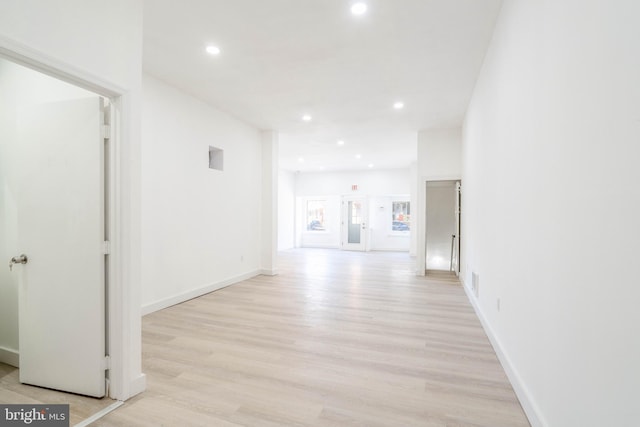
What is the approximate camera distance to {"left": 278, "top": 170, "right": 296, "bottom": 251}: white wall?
38.4ft

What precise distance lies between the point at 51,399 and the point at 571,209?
349 centimetres

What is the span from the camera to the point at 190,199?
482cm

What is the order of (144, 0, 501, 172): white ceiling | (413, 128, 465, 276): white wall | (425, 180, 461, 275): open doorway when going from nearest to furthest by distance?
1. (144, 0, 501, 172): white ceiling
2. (413, 128, 465, 276): white wall
3. (425, 180, 461, 275): open doorway

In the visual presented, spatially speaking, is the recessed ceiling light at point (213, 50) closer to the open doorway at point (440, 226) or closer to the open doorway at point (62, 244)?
the open doorway at point (62, 244)

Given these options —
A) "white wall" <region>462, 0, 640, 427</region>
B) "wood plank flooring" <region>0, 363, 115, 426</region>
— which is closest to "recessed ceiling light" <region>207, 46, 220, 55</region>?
"white wall" <region>462, 0, 640, 427</region>

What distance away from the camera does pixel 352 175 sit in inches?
477

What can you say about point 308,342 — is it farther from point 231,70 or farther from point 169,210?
point 231,70

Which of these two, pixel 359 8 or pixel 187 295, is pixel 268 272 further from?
pixel 359 8

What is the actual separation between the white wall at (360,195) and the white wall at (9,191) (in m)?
10.1

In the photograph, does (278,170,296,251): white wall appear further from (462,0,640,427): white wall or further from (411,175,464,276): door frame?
(462,0,640,427): white wall

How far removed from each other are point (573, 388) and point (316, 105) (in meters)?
4.75

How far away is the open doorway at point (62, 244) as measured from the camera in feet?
7.08

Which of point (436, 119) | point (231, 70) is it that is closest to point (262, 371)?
point (231, 70)

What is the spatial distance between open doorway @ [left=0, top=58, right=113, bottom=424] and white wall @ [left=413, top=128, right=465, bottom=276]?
5836 millimetres
